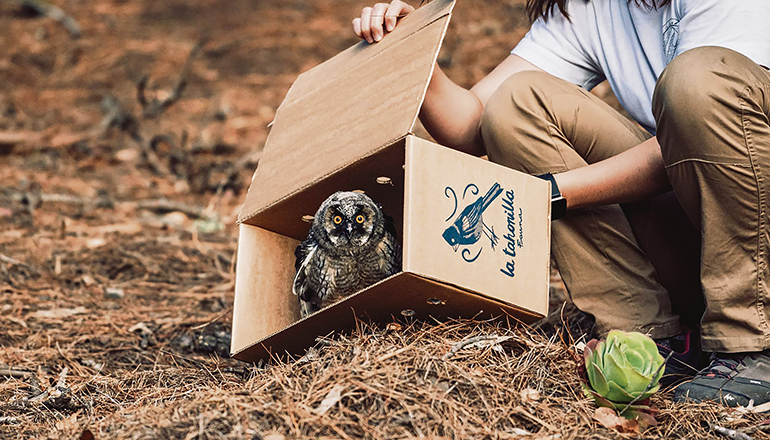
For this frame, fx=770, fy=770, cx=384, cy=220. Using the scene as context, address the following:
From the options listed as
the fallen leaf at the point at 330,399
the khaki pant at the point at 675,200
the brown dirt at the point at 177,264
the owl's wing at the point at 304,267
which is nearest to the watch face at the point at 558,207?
the khaki pant at the point at 675,200

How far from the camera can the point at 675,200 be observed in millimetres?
2557

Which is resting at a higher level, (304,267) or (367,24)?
(367,24)

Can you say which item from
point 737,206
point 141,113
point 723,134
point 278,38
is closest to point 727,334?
point 737,206

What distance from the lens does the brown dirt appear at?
1.90 meters

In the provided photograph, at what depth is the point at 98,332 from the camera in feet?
10.2

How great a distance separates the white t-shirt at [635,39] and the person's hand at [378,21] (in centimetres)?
48

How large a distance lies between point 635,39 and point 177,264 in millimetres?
2500

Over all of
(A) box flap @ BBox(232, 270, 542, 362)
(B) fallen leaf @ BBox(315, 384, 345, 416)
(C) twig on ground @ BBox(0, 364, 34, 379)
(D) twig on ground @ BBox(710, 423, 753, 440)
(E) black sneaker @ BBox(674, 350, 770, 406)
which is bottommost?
(C) twig on ground @ BBox(0, 364, 34, 379)

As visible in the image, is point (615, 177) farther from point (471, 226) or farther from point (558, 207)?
point (471, 226)

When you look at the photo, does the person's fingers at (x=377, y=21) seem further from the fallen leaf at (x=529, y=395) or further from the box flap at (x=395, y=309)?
the fallen leaf at (x=529, y=395)

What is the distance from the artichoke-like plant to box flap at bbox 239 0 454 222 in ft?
2.55

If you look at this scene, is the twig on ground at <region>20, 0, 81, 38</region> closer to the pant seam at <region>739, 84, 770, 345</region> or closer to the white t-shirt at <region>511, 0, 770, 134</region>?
the white t-shirt at <region>511, 0, 770, 134</region>

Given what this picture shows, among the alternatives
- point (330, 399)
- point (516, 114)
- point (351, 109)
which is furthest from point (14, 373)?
point (516, 114)

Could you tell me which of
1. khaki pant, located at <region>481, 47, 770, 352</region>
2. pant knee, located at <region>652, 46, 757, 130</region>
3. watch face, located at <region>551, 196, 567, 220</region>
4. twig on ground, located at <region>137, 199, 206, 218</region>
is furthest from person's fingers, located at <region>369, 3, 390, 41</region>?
twig on ground, located at <region>137, 199, 206, 218</region>
